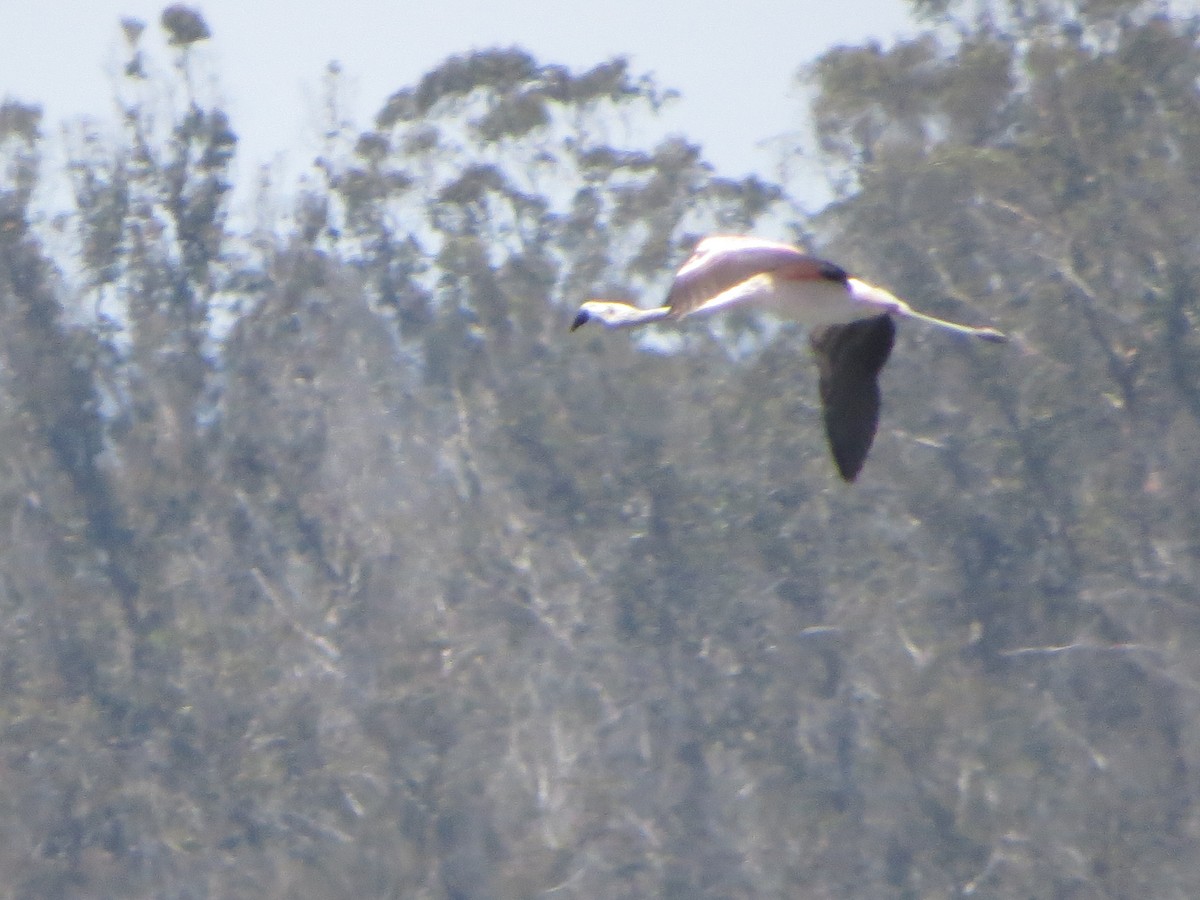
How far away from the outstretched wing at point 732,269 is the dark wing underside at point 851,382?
32 centimetres

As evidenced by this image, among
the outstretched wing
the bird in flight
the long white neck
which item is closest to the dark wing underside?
the bird in flight

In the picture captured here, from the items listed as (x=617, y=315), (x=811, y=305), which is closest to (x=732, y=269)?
(x=811, y=305)

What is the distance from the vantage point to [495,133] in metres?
17.9

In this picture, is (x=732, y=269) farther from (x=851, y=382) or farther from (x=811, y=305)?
(x=851, y=382)

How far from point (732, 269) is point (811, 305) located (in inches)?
8.2

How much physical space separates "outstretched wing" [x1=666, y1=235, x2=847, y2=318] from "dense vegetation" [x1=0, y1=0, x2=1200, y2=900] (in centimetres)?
1244

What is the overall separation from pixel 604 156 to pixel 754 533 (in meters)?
4.22

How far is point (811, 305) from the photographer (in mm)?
3801

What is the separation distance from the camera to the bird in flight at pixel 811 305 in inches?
145

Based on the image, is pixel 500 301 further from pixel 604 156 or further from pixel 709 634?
pixel 709 634

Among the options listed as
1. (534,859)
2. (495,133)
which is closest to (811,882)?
(534,859)

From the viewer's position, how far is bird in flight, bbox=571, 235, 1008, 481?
3.70 m

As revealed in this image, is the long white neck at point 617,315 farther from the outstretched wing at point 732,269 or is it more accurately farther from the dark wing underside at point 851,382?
the dark wing underside at point 851,382

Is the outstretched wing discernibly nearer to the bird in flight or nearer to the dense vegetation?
the bird in flight
